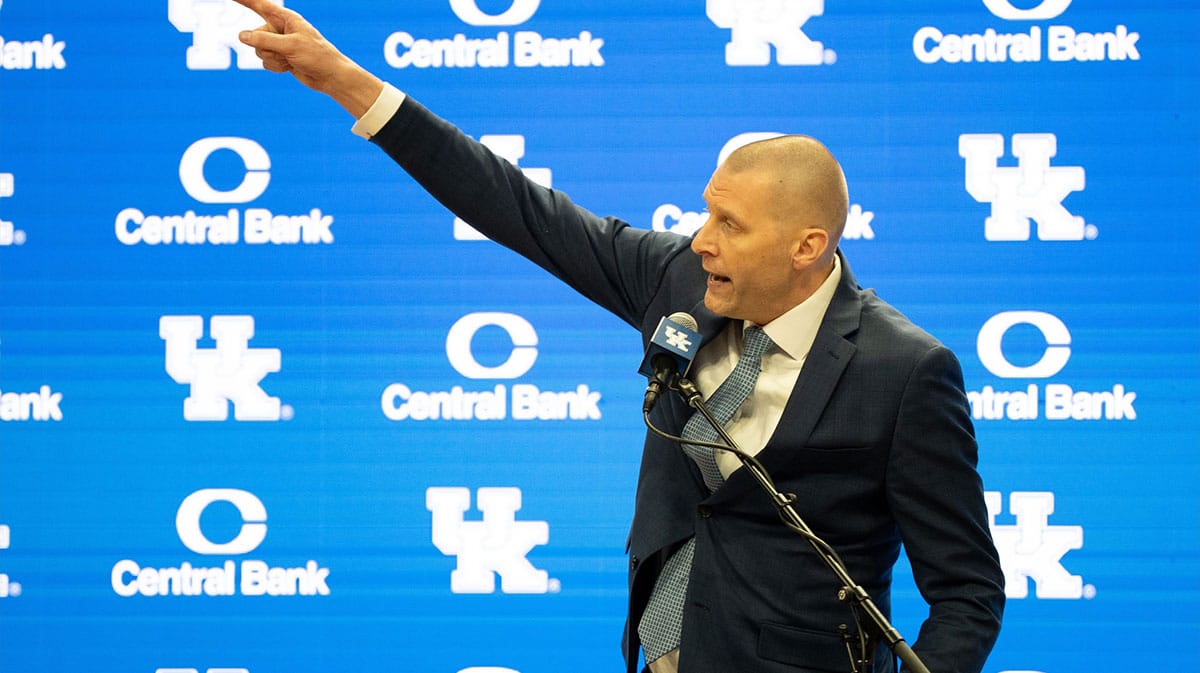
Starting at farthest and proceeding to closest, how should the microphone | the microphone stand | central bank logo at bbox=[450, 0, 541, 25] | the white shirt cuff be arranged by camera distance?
central bank logo at bbox=[450, 0, 541, 25] → the white shirt cuff → the microphone → the microphone stand

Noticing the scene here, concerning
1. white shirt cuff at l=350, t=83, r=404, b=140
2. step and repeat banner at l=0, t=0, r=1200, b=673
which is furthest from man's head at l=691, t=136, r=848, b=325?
step and repeat banner at l=0, t=0, r=1200, b=673

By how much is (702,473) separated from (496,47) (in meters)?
1.73

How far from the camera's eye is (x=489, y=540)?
322cm

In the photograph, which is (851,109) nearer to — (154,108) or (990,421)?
(990,421)

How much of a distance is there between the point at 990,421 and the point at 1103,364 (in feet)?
1.04

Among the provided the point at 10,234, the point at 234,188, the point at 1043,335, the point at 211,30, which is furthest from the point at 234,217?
the point at 1043,335

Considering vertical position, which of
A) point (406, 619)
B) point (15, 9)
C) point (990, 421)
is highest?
point (15, 9)

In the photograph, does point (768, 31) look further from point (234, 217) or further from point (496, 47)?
point (234, 217)

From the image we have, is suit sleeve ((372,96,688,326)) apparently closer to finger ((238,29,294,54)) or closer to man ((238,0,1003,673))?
man ((238,0,1003,673))

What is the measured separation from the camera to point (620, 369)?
321 cm

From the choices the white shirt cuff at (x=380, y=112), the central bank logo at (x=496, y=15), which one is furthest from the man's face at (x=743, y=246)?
the central bank logo at (x=496, y=15)

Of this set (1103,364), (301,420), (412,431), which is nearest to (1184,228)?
(1103,364)

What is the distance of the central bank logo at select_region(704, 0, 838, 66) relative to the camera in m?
3.18

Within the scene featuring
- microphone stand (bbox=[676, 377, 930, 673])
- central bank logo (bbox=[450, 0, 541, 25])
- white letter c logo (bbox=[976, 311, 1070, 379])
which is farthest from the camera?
central bank logo (bbox=[450, 0, 541, 25])
